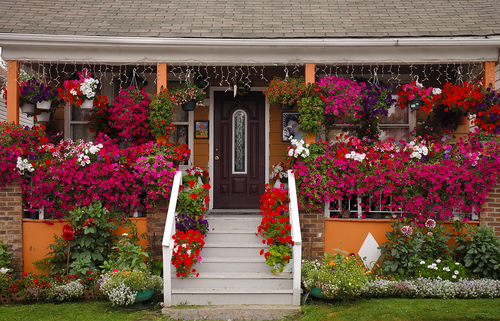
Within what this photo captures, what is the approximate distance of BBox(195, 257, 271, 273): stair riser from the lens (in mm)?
5555

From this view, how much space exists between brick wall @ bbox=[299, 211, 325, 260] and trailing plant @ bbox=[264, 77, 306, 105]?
72.5 inches

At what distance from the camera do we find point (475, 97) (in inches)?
238

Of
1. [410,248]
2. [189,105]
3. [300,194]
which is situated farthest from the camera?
[189,105]

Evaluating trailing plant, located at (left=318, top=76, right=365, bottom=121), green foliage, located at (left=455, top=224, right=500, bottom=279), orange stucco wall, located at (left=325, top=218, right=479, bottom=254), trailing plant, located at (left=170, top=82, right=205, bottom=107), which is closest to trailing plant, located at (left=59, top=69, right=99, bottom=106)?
trailing plant, located at (left=170, top=82, right=205, bottom=107)

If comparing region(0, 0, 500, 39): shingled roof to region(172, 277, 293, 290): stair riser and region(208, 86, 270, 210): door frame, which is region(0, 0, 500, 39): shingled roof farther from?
region(172, 277, 293, 290): stair riser

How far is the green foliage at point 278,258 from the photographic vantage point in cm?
534

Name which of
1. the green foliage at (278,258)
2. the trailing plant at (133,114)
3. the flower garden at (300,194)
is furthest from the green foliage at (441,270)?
the trailing plant at (133,114)

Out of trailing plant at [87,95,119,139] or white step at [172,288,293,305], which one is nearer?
white step at [172,288,293,305]

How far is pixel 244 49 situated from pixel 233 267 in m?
3.38

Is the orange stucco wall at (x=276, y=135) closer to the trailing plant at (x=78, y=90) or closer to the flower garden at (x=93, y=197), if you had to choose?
the flower garden at (x=93, y=197)

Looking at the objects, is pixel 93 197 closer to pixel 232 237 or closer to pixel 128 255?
pixel 128 255

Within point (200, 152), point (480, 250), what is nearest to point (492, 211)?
point (480, 250)

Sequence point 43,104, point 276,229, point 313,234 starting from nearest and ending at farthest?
point 276,229 → point 313,234 → point 43,104

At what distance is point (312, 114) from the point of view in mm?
6211
